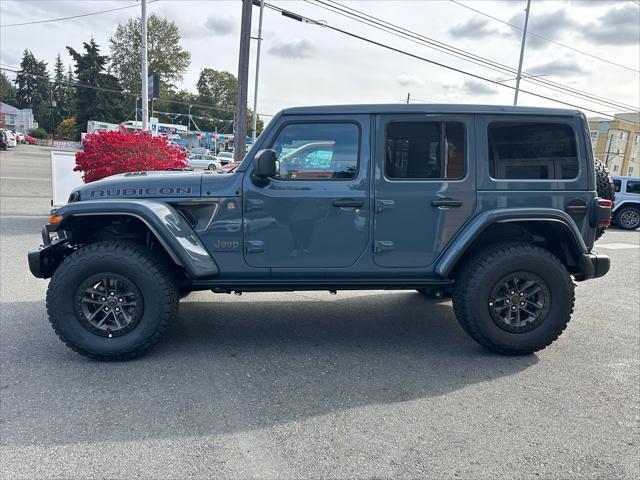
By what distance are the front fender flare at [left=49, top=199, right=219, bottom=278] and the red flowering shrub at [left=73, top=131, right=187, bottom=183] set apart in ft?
18.2

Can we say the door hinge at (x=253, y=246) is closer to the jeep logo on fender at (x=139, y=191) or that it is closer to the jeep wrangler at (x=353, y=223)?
the jeep wrangler at (x=353, y=223)

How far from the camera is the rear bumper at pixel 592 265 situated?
4.08 meters

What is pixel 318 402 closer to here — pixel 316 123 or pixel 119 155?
pixel 316 123

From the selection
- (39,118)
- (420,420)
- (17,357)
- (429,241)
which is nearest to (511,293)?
(429,241)

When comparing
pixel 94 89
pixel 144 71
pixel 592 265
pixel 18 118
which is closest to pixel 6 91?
pixel 18 118

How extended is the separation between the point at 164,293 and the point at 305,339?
1.36 metres

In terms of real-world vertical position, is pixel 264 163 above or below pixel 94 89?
below

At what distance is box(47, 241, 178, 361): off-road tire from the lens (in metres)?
3.70

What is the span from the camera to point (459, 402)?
329 centimetres

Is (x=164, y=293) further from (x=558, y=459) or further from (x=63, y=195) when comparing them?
(x=63, y=195)

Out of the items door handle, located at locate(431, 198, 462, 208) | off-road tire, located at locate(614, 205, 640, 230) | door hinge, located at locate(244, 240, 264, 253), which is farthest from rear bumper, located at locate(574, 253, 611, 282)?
off-road tire, located at locate(614, 205, 640, 230)

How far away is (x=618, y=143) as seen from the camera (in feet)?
202

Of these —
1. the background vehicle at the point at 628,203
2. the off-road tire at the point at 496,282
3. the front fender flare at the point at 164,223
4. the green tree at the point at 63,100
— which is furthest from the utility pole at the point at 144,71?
the green tree at the point at 63,100

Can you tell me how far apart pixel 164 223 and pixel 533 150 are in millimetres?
3114
